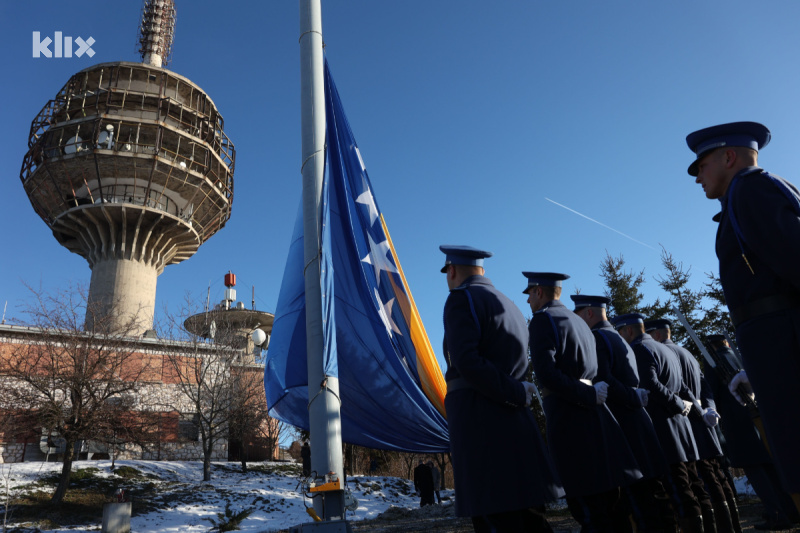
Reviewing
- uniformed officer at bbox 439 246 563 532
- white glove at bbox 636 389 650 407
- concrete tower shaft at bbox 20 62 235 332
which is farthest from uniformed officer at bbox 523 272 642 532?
concrete tower shaft at bbox 20 62 235 332

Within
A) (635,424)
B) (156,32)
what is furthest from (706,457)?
(156,32)

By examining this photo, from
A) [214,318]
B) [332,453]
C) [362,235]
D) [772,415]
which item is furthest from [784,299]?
[214,318]

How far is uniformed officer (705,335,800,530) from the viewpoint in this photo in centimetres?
579

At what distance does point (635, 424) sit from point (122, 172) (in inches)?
1180

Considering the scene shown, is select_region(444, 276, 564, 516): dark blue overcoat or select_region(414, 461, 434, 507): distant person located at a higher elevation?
select_region(444, 276, 564, 516): dark blue overcoat

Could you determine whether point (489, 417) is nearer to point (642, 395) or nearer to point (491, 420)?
point (491, 420)

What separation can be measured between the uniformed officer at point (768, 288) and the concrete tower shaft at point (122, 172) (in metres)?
28.9

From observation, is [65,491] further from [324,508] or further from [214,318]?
[214,318]

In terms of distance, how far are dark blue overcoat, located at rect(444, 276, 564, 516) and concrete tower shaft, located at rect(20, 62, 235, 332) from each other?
2746cm

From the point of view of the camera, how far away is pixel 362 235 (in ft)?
25.9

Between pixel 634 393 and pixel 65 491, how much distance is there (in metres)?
14.9

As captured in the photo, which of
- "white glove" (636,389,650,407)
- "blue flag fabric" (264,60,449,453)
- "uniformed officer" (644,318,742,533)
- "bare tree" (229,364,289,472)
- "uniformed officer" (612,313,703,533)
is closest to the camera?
"white glove" (636,389,650,407)

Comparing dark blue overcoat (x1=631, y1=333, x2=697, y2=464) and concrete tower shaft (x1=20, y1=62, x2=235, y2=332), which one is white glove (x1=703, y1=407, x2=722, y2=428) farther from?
concrete tower shaft (x1=20, y1=62, x2=235, y2=332)

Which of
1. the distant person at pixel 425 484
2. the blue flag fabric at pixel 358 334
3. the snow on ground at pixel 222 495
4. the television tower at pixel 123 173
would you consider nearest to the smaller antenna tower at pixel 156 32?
the television tower at pixel 123 173
